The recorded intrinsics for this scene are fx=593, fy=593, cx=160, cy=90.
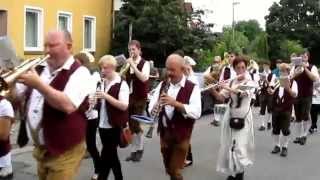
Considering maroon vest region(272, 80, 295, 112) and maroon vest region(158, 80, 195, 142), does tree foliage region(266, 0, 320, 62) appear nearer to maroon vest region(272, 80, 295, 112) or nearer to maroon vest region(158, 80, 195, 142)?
maroon vest region(272, 80, 295, 112)

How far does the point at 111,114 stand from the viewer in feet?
23.5

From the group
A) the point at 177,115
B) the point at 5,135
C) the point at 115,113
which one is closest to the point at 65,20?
the point at 5,135

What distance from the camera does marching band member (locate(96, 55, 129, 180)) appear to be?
23.2ft

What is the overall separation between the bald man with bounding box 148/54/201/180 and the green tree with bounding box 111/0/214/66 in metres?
15.5

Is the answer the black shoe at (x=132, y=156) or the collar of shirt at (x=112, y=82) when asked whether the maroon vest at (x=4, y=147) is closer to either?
the collar of shirt at (x=112, y=82)

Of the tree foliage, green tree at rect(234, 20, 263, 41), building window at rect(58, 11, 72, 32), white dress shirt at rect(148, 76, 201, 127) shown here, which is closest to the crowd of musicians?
white dress shirt at rect(148, 76, 201, 127)

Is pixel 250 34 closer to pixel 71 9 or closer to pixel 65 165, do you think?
pixel 71 9

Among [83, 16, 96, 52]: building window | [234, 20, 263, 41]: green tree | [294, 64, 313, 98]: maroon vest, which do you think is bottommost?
[294, 64, 313, 98]: maroon vest

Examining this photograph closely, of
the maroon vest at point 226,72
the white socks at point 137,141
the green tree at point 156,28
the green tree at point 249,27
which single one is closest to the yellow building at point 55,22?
the green tree at point 156,28

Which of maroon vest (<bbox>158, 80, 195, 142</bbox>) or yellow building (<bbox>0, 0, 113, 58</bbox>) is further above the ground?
yellow building (<bbox>0, 0, 113, 58</bbox>)

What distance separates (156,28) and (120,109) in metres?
15.1

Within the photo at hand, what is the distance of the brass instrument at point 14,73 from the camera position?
13.8 feet

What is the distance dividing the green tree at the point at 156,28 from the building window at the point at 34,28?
179 inches

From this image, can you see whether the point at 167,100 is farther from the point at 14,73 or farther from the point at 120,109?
the point at 14,73
